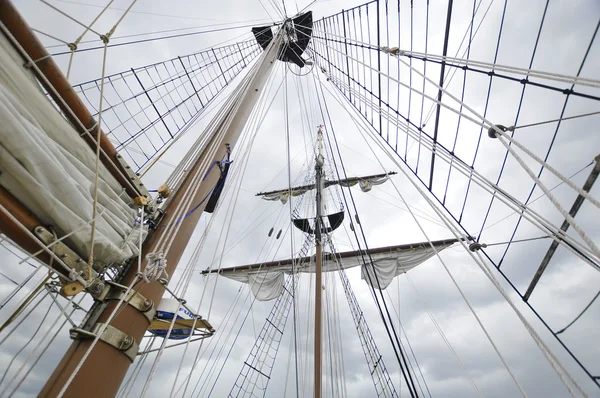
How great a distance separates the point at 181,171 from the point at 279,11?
24.3 ft

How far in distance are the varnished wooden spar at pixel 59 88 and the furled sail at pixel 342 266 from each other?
899 cm

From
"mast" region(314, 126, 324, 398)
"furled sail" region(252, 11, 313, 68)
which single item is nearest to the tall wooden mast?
"mast" region(314, 126, 324, 398)

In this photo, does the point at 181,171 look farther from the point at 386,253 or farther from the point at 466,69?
the point at 386,253

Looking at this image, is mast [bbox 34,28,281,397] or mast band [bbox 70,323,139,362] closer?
mast [bbox 34,28,281,397]

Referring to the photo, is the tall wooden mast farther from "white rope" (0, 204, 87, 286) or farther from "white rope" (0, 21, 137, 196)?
"white rope" (0, 204, 87, 286)

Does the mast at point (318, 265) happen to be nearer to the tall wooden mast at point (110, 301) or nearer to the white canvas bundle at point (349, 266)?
the white canvas bundle at point (349, 266)

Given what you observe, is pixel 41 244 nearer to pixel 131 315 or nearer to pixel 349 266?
pixel 131 315

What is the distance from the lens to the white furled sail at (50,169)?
4.80ft

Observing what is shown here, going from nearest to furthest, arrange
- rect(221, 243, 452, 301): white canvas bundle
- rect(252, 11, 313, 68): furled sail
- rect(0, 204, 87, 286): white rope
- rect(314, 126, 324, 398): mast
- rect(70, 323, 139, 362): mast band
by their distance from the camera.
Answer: rect(0, 204, 87, 286): white rope → rect(70, 323, 139, 362): mast band → rect(314, 126, 324, 398): mast → rect(252, 11, 313, 68): furled sail → rect(221, 243, 452, 301): white canvas bundle

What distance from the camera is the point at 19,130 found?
4.69 feet

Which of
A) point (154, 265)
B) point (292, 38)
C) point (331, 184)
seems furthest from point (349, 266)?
point (154, 265)

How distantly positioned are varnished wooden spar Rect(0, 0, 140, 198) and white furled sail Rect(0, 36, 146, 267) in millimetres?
77

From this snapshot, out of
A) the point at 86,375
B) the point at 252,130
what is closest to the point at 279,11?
the point at 252,130

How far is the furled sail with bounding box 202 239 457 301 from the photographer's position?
10.7m
